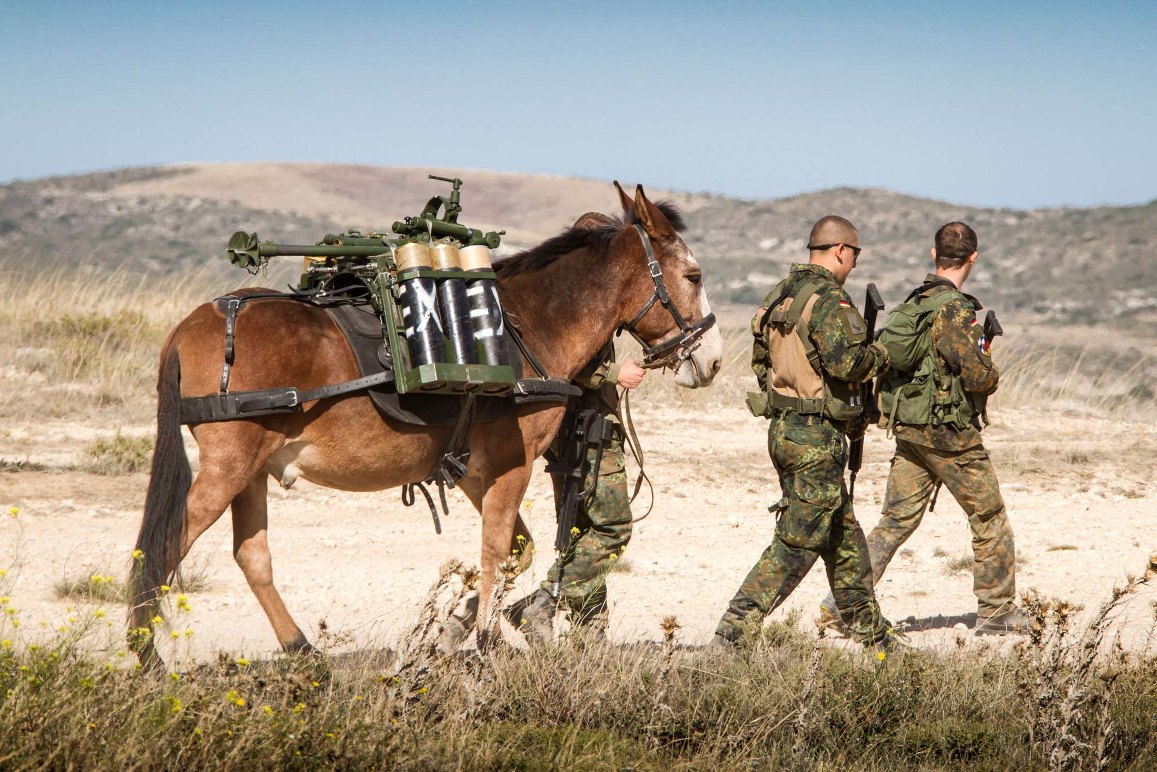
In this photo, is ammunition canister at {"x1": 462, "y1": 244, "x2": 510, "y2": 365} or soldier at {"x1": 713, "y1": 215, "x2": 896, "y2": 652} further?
soldier at {"x1": 713, "y1": 215, "x2": 896, "y2": 652}

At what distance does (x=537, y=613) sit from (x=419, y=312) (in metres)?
1.86

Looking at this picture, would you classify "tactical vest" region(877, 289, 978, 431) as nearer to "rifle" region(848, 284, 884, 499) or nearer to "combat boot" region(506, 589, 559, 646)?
"rifle" region(848, 284, 884, 499)

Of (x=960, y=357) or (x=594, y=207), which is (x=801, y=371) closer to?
(x=960, y=357)

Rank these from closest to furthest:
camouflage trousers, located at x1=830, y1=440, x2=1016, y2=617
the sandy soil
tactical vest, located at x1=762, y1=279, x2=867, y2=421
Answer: tactical vest, located at x1=762, y1=279, x2=867, y2=421
camouflage trousers, located at x1=830, y1=440, x2=1016, y2=617
the sandy soil

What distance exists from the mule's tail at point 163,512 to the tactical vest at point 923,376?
3.85m

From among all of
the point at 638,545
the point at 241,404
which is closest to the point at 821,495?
the point at 241,404

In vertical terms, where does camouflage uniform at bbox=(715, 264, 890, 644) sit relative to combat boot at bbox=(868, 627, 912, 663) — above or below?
above

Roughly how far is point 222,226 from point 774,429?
5634 centimetres

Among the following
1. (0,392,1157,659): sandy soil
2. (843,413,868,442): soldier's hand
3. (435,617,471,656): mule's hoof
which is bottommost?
(0,392,1157,659): sandy soil

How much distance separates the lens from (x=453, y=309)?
5.29 m

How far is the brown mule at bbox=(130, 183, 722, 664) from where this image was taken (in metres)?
5.10

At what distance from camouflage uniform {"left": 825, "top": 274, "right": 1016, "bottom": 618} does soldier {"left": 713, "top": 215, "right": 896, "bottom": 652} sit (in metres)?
0.87

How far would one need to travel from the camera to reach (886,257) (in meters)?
55.1

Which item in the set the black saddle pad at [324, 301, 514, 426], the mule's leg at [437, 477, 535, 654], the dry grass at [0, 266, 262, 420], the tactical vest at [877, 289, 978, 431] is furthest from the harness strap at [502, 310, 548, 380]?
the dry grass at [0, 266, 262, 420]
